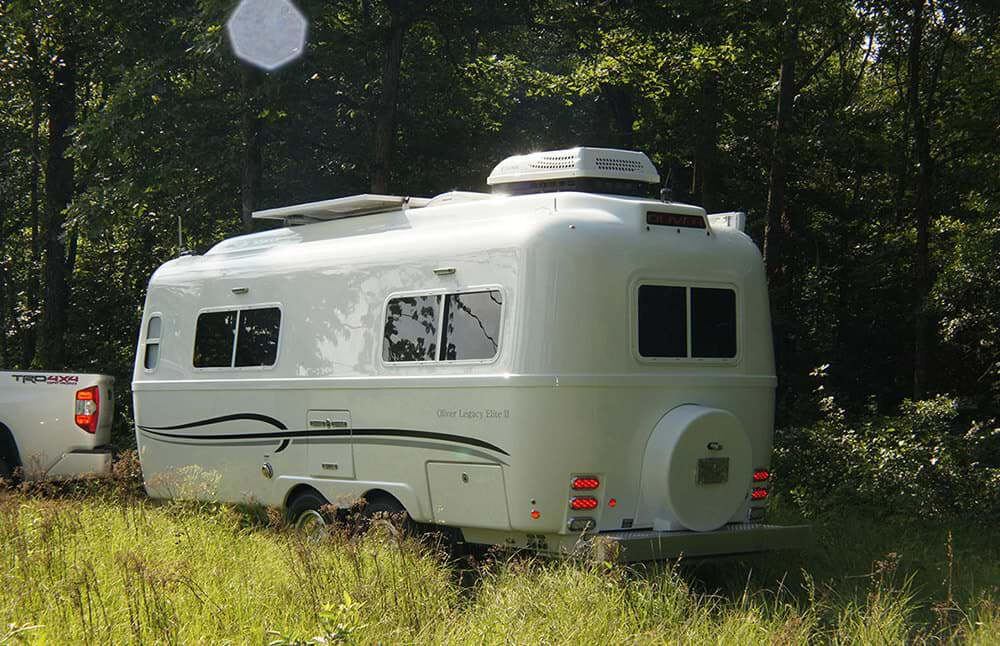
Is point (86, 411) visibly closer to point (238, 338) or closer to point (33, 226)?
point (238, 338)

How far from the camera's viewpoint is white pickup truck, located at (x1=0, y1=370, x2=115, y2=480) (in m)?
11.9

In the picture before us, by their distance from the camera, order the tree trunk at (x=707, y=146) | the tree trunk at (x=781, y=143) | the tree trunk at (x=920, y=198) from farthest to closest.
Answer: the tree trunk at (x=707, y=146) < the tree trunk at (x=920, y=198) < the tree trunk at (x=781, y=143)

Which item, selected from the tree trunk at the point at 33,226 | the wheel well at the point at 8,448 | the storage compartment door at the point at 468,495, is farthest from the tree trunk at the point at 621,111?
the storage compartment door at the point at 468,495

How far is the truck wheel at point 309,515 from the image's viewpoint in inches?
372

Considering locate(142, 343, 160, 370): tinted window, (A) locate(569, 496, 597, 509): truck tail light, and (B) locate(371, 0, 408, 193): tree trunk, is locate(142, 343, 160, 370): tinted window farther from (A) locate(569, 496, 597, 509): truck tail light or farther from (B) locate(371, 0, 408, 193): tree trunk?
(B) locate(371, 0, 408, 193): tree trunk

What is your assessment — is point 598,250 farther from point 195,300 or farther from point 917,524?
point 917,524

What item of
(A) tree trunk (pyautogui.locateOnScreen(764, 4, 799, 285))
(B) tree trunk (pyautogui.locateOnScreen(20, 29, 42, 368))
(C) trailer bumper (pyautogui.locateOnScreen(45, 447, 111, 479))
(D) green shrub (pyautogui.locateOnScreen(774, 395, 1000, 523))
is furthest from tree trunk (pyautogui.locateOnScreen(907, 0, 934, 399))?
(B) tree trunk (pyautogui.locateOnScreen(20, 29, 42, 368))

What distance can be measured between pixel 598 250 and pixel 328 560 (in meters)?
2.78

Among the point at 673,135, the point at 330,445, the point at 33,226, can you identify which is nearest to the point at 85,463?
the point at 330,445

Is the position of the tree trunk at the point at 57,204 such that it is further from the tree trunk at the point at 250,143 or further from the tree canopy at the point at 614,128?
the tree trunk at the point at 250,143

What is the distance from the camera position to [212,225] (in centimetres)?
1944

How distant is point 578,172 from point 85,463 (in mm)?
6135

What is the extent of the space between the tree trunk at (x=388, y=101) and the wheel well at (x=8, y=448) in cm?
653

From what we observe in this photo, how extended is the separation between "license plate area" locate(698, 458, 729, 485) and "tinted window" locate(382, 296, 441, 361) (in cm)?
210
